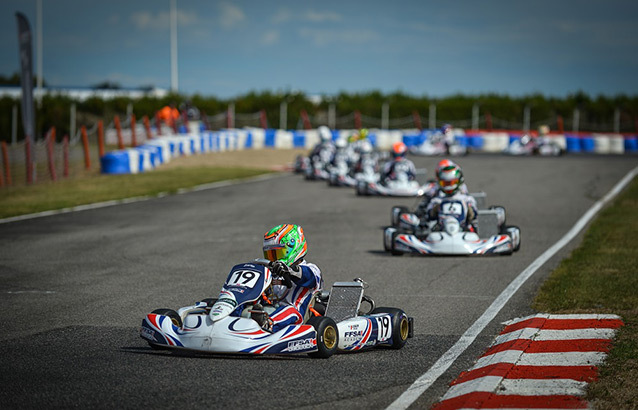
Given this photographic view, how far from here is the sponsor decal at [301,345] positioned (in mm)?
6715

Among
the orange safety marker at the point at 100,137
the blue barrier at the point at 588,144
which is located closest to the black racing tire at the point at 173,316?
→ the orange safety marker at the point at 100,137

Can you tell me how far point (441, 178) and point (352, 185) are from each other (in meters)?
11.3

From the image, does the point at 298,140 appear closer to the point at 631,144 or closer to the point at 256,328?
the point at 631,144

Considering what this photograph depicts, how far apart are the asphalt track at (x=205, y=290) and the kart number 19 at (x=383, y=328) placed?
121mm

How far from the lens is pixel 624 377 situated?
19.9ft

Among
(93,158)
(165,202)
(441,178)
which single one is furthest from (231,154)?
(441,178)

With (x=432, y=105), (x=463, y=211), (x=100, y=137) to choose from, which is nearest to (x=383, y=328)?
(x=463, y=211)

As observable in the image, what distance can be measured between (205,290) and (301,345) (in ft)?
10.7

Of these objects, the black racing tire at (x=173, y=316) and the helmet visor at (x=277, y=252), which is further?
the helmet visor at (x=277, y=252)

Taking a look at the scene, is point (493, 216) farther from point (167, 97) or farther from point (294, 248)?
point (167, 97)

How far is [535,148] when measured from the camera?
38.2 meters

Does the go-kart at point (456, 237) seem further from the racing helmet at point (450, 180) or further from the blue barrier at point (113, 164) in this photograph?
the blue barrier at point (113, 164)

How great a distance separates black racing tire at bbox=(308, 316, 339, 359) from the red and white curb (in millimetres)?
1041

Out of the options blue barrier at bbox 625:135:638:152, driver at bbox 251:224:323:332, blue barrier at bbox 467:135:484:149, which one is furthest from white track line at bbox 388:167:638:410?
blue barrier at bbox 625:135:638:152
